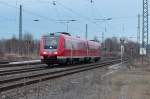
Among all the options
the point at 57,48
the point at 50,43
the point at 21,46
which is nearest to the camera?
the point at 57,48

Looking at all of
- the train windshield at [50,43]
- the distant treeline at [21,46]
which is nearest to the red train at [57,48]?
the train windshield at [50,43]

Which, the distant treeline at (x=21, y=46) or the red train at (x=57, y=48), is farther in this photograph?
the distant treeline at (x=21, y=46)

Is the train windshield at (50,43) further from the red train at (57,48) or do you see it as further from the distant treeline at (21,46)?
the distant treeline at (21,46)

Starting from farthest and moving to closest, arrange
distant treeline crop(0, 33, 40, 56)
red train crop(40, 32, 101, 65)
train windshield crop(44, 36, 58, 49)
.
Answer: distant treeline crop(0, 33, 40, 56)
train windshield crop(44, 36, 58, 49)
red train crop(40, 32, 101, 65)

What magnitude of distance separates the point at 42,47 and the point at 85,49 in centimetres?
1337

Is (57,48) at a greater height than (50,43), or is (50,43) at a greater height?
(50,43)

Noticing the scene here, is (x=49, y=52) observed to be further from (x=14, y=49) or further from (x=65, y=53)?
(x=14, y=49)

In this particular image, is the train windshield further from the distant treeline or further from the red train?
the distant treeline

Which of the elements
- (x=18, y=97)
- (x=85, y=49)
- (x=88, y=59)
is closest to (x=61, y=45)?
(x=85, y=49)

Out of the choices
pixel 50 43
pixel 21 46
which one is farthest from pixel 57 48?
pixel 21 46

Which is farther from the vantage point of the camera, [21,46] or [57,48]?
[21,46]

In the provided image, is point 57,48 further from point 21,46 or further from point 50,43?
point 21,46

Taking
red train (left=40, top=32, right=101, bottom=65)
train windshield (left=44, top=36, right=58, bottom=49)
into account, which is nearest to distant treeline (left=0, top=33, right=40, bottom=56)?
red train (left=40, top=32, right=101, bottom=65)

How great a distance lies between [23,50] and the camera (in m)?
91.6
